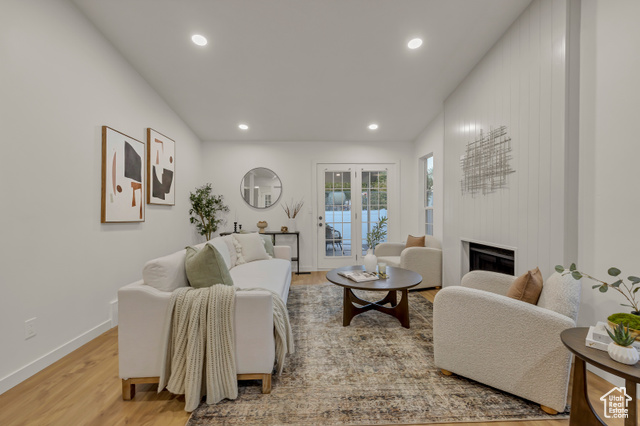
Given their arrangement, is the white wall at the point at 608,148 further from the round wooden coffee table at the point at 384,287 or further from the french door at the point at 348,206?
the french door at the point at 348,206

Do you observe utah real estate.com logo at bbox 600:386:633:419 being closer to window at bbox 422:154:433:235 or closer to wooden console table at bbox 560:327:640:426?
wooden console table at bbox 560:327:640:426

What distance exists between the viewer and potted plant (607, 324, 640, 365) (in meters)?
0.99

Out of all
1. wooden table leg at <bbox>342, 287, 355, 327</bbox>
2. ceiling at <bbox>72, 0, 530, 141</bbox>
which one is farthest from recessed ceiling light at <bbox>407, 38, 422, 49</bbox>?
wooden table leg at <bbox>342, 287, 355, 327</bbox>

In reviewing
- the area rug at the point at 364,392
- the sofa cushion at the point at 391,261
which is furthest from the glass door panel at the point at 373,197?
the area rug at the point at 364,392

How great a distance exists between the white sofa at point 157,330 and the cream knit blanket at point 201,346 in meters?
0.05

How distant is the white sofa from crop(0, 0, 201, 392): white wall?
32.4 inches

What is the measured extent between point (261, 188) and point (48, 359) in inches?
144

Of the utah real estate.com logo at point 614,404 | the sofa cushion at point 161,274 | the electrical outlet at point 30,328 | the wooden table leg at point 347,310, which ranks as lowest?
the utah real estate.com logo at point 614,404

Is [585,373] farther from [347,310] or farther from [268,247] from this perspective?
[268,247]

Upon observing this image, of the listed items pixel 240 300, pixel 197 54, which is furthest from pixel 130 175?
pixel 240 300

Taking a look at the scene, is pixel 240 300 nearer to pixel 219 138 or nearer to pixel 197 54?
pixel 197 54

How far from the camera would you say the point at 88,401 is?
5.07 ft

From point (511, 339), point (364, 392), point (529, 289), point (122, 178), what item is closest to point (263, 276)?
point (364, 392)

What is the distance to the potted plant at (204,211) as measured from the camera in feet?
14.7
